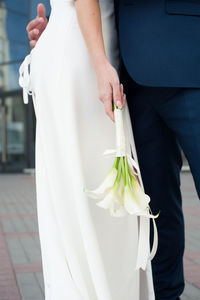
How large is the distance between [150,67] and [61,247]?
2.12 ft

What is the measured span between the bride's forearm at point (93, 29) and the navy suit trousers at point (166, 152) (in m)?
0.22

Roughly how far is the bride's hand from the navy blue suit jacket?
11 cm

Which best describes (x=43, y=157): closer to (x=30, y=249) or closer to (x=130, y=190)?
(x=130, y=190)

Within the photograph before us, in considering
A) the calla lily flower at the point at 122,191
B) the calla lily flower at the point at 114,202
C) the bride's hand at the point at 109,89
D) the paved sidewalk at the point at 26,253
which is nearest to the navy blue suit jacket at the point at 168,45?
the bride's hand at the point at 109,89

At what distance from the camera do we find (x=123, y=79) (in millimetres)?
1862

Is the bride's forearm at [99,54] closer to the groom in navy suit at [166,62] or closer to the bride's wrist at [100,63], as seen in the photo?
the bride's wrist at [100,63]

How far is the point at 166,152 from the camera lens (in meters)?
1.98

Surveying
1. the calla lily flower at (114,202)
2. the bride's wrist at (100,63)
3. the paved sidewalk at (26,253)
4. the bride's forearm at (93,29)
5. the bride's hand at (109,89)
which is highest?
the bride's forearm at (93,29)

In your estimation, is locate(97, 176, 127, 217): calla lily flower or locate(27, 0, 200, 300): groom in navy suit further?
locate(27, 0, 200, 300): groom in navy suit

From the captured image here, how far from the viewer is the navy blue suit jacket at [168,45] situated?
1.67 meters

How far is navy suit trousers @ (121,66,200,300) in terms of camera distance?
1.71m

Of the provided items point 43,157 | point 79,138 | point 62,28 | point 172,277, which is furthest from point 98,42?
point 172,277

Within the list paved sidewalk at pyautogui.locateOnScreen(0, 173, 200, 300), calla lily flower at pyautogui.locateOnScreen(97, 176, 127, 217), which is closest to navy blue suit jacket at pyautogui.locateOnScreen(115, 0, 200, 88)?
calla lily flower at pyautogui.locateOnScreen(97, 176, 127, 217)

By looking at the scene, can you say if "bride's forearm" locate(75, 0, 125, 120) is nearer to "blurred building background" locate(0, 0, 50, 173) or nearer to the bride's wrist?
the bride's wrist
